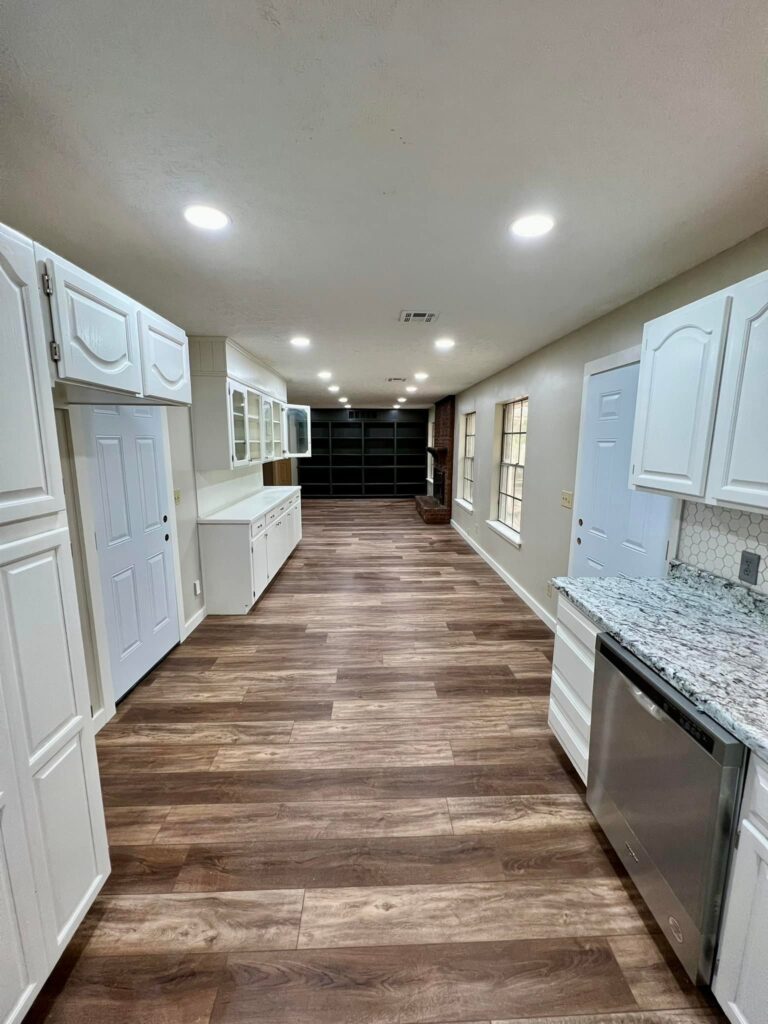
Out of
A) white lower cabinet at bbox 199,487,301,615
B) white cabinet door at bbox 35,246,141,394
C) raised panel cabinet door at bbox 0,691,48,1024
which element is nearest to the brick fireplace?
white lower cabinet at bbox 199,487,301,615

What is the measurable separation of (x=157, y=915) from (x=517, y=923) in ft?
4.01

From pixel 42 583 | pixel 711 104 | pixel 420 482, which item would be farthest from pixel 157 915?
pixel 420 482

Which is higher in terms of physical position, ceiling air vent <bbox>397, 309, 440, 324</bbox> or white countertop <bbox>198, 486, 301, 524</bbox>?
ceiling air vent <bbox>397, 309, 440, 324</bbox>

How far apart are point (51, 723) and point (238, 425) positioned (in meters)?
3.06

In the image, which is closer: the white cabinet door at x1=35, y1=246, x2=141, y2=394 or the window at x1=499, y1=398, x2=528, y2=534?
the white cabinet door at x1=35, y1=246, x2=141, y2=394

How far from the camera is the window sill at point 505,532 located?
434 cm

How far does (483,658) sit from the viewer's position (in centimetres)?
Result: 298

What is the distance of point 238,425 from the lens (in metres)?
3.81

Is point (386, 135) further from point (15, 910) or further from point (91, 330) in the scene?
point (15, 910)

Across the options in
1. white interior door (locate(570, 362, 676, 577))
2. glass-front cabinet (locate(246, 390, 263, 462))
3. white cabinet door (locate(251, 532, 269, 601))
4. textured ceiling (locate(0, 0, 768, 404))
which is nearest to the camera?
textured ceiling (locate(0, 0, 768, 404))

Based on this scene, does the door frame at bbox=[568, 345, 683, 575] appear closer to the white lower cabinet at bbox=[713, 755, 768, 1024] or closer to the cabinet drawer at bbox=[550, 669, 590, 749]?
the cabinet drawer at bbox=[550, 669, 590, 749]

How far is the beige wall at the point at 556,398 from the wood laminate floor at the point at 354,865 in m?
1.14

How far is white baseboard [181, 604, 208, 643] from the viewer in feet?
10.7

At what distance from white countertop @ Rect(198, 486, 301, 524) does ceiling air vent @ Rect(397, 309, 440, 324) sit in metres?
2.15
